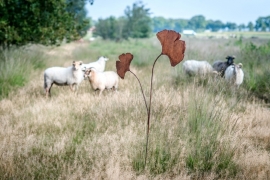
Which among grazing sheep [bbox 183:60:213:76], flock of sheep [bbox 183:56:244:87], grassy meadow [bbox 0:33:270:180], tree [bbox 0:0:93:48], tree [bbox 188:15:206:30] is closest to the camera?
grassy meadow [bbox 0:33:270:180]

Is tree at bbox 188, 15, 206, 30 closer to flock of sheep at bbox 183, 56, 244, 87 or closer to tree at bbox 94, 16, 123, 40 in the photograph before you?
tree at bbox 94, 16, 123, 40

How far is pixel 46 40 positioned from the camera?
9633 mm

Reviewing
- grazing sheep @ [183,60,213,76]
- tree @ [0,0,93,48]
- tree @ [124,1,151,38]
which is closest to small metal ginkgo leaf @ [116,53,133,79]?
grazing sheep @ [183,60,213,76]

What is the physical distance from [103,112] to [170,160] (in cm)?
216

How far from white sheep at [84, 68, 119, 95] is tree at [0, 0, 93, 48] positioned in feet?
11.9

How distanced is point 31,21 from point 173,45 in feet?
26.5

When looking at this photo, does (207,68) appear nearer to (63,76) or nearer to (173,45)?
(63,76)

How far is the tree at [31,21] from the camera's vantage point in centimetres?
870

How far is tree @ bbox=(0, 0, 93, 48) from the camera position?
8.70 meters

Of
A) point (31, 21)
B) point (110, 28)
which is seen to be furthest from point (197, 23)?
point (31, 21)

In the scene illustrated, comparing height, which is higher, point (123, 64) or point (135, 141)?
point (123, 64)

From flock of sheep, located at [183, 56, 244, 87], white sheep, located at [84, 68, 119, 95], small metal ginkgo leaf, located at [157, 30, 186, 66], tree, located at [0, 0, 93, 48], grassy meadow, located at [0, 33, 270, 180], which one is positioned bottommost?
grassy meadow, located at [0, 33, 270, 180]

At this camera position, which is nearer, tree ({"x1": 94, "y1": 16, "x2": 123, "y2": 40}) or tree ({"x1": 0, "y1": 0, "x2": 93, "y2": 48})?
tree ({"x1": 0, "y1": 0, "x2": 93, "y2": 48})

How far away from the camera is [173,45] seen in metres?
2.64
